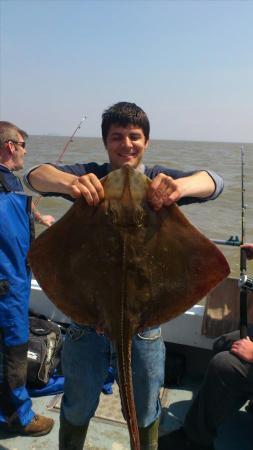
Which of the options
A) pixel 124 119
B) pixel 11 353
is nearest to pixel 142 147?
pixel 124 119

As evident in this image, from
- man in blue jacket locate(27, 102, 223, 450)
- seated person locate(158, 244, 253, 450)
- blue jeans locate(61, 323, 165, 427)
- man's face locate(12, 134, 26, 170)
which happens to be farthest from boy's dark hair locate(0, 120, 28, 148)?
seated person locate(158, 244, 253, 450)

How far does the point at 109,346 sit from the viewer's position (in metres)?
2.63

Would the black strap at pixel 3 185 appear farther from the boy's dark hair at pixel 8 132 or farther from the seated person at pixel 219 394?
the seated person at pixel 219 394

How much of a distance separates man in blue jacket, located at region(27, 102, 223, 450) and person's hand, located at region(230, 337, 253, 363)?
2.77ft

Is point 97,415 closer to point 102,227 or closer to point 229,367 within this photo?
point 229,367

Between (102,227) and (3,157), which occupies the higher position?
(3,157)

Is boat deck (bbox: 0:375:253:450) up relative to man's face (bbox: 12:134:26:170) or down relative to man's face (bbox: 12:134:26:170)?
down

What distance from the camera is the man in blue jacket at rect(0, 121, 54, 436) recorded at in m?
3.52

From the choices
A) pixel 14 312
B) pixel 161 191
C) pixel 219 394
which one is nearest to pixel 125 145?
pixel 161 191

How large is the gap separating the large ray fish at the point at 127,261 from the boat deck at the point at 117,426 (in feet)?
6.17

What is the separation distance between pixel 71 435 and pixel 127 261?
4.65 ft

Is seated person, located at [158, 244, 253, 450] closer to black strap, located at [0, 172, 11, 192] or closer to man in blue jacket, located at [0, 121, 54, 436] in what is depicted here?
man in blue jacket, located at [0, 121, 54, 436]

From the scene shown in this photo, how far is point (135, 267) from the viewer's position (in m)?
2.12

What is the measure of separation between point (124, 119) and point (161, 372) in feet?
5.41
